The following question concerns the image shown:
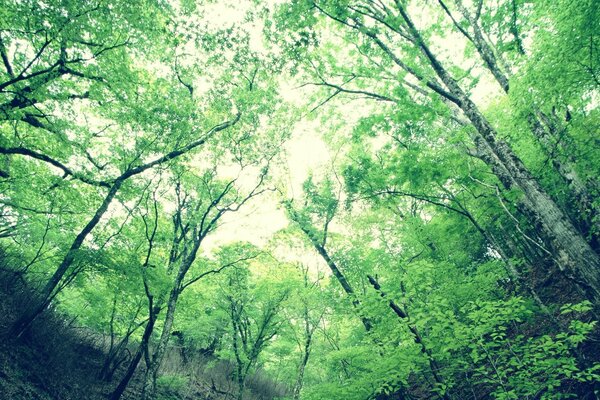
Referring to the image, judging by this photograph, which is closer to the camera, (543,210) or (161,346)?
(543,210)

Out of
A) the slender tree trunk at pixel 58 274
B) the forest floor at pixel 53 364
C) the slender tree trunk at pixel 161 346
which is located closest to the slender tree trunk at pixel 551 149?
the slender tree trunk at pixel 58 274

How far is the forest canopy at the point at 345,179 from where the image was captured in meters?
5.36

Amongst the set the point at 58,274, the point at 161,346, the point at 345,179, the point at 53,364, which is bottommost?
the point at 53,364

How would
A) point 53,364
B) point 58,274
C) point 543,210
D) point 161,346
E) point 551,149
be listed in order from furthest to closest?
point 53,364 < point 161,346 < point 58,274 < point 551,149 < point 543,210

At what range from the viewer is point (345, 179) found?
8.74 metres

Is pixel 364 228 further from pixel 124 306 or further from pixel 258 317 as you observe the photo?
pixel 124 306

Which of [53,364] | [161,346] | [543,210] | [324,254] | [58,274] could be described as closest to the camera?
[543,210]

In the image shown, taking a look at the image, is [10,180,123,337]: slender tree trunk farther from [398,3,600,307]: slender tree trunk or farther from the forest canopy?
[398,3,600,307]: slender tree trunk

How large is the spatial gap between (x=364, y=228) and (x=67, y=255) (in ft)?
41.0

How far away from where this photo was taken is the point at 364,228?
50.8ft

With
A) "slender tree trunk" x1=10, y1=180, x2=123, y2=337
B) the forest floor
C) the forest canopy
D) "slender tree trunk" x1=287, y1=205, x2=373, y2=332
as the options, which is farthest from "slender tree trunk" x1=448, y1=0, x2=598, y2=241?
the forest floor

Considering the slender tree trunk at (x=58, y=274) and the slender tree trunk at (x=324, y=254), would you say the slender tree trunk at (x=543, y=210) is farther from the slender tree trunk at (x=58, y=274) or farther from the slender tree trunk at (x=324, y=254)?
the slender tree trunk at (x=58, y=274)

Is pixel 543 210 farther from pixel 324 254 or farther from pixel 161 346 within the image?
pixel 161 346

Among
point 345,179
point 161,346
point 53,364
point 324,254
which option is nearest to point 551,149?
point 345,179
